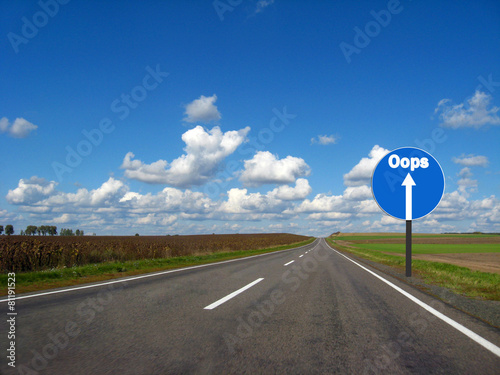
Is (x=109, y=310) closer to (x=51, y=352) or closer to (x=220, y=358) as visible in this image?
(x=51, y=352)

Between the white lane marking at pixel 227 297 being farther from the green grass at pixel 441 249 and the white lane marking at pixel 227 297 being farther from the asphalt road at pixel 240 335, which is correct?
the green grass at pixel 441 249

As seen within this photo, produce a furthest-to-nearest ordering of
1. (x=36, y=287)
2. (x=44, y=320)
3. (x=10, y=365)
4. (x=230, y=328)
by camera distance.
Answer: (x=36, y=287), (x=44, y=320), (x=230, y=328), (x=10, y=365)

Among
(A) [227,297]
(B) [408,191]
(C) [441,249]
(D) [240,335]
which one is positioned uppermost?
(B) [408,191]

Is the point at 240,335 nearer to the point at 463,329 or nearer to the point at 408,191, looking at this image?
the point at 463,329

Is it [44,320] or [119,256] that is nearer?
[44,320]

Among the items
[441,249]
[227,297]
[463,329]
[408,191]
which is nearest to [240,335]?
[227,297]

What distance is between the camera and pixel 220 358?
345 cm

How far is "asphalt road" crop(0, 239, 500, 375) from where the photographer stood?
10.8 feet

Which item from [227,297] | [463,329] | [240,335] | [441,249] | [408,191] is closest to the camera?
[240,335]

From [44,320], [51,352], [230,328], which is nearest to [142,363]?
[51,352]

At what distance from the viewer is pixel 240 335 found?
427 centimetres

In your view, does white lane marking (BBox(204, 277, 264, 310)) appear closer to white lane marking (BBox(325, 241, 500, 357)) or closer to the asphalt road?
the asphalt road

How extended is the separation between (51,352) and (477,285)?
10.5m

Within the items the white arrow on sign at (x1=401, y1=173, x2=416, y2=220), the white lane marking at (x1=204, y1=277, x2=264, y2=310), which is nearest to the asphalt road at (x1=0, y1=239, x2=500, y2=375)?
the white lane marking at (x1=204, y1=277, x2=264, y2=310)
